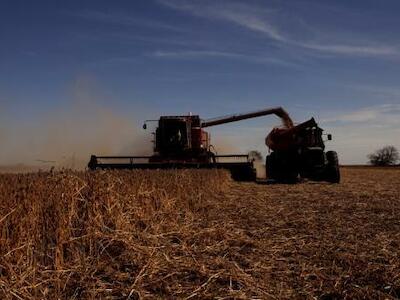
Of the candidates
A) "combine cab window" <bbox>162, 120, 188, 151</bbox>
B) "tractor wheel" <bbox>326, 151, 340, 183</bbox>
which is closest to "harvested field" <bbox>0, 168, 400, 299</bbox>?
"tractor wheel" <bbox>326, 151, 340, 183</bbox>

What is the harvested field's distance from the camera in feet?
16.6

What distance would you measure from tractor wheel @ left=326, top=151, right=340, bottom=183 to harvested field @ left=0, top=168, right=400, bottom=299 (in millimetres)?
13420

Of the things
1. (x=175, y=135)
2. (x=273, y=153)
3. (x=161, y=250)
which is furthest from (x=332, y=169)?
(x=161, y=250)

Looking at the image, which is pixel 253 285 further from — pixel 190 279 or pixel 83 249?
pixel 83 249

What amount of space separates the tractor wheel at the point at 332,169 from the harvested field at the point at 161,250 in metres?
13.4

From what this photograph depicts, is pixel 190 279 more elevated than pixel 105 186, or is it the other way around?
pixel 105 186

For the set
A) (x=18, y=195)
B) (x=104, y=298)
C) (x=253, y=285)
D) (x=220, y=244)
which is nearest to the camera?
(x=104, y=298)

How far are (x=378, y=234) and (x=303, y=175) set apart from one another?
1616 centimetres

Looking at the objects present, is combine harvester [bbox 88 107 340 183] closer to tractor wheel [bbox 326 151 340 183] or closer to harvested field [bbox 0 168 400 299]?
tractor wheel [bbox 326 151 340 183]

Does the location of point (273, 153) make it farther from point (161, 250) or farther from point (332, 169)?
point (161, 250)

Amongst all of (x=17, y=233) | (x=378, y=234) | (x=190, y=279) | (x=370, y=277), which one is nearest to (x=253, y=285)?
(x=190, y=279)

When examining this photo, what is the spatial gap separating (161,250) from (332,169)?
17.4m

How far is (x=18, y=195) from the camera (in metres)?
6.47

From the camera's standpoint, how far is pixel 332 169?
23.0 meters
